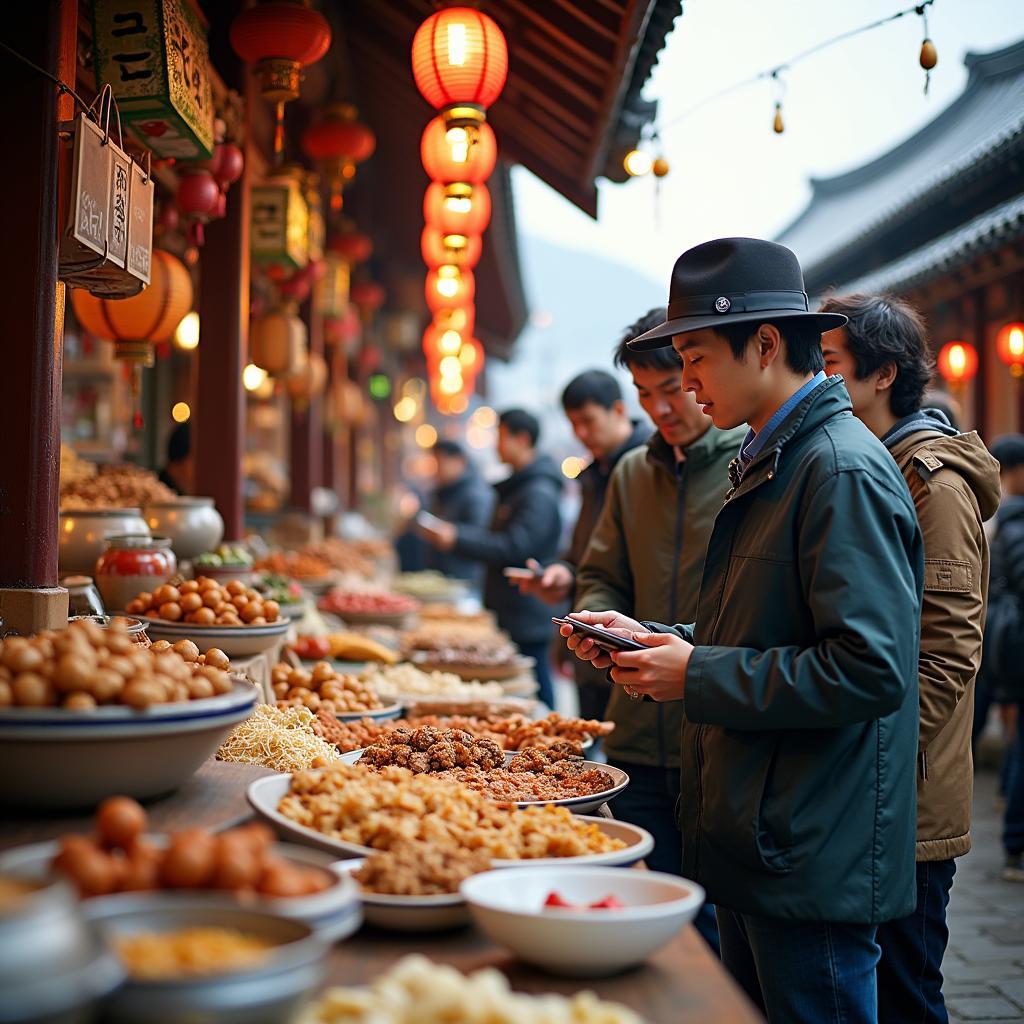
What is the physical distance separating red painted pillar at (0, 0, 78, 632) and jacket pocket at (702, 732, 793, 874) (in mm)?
1924

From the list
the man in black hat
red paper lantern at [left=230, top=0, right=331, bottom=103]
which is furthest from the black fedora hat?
red paper lantern at [left=230, top=0, right=331, bottom=103]

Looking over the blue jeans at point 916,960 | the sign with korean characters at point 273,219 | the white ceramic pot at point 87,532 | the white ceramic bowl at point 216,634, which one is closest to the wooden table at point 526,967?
the blue jeans at point 916,960

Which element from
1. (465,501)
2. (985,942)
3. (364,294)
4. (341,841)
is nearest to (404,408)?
(364,294)

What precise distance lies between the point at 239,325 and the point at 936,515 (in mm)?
3976

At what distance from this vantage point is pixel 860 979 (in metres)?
2.40

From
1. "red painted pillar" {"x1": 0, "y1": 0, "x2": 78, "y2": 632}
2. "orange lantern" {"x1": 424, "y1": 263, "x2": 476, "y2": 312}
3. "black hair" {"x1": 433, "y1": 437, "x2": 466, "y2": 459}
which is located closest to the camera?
"red painted pillar" {"x1": 0, "y1": 0, "x2": 78, "y2": 632}

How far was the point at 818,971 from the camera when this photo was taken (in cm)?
239

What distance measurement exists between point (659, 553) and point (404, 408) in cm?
1750

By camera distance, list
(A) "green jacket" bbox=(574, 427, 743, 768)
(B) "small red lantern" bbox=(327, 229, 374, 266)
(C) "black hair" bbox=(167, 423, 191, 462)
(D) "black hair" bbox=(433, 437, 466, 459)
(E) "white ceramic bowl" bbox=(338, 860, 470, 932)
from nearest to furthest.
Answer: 1. (E) "white ceramic bowl" bbox=(338, 860, 470, 932)
2. (A) "green jacket" bbox=(574, 427, 743, 768)
3. (C) "black hair" bbox=(167, 423, 191, 462)
4. (B) "small red lantern" bbox=(327, 229, 374, 266)
5. (D) "black hair" bbox=(433, 437, 466, 459)

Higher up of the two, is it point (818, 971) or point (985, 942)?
point (818, 971)

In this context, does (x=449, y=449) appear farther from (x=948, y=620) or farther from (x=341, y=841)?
(x=341, y=841)

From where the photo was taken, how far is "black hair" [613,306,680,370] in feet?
12.5

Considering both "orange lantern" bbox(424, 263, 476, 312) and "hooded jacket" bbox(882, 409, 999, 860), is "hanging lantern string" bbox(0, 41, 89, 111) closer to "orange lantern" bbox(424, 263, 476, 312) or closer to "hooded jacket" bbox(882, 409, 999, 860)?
"hooded jacket" bbox(882, 409, 999, 860)

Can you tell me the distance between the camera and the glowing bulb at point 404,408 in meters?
21.0
